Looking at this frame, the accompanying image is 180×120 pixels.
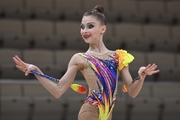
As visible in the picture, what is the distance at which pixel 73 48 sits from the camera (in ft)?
31.1

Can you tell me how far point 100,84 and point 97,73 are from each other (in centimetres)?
9

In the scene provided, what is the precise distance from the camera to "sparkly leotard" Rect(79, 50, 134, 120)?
11.5 feet

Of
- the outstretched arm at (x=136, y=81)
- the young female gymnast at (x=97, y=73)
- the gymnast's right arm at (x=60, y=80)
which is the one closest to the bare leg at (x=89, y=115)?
the young female gymnast at (x=97, y=73)

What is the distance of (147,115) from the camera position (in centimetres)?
798

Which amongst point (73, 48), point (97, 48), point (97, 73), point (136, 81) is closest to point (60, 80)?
point (97, 73)

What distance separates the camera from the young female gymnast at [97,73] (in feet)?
11.5

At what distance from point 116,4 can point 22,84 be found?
386 cm

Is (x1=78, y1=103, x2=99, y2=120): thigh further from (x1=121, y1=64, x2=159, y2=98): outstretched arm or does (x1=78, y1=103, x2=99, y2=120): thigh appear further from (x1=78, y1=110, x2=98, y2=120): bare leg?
(x1=121, y1=64, x2=159, y2=98): outstretched arm

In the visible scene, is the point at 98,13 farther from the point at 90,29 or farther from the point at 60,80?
the point at 60,80

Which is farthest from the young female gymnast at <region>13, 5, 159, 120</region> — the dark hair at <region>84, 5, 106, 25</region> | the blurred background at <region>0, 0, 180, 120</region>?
the blurred background at <region>0, 0, 180, 120</region>

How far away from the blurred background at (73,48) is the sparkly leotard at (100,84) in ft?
13.7

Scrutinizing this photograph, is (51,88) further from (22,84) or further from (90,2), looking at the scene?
(90,2)

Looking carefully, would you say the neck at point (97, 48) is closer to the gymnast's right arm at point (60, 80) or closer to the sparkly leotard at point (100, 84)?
the sparkly leotard at point (100, 84)

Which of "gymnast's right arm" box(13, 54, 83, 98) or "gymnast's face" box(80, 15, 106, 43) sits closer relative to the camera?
"gymnast's right arm" box(13, 54, 83, 98)
